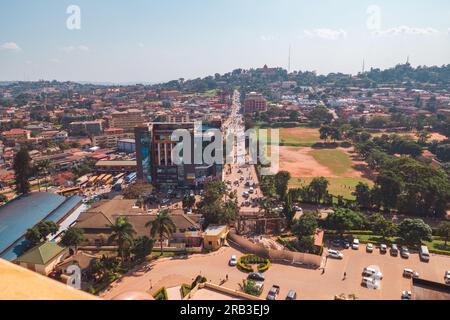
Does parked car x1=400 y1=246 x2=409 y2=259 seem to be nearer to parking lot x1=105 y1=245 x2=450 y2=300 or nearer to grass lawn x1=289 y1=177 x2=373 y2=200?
parking lot x1=105 y1=245 x2=450 y2=300

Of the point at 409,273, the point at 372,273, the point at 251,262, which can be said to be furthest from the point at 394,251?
the point at 251,262

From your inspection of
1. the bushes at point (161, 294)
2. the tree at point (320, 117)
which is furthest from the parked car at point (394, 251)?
the tree at point (320, 117)

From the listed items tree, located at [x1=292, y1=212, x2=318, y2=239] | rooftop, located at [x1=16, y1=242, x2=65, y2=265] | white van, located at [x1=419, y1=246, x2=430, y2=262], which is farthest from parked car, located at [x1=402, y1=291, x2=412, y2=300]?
rooftop, located at [x1=16, y1=242, x2=65, y2=265]

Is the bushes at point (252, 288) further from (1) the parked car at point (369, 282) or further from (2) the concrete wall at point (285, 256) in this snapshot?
(1) the parked car at point (369, 282)

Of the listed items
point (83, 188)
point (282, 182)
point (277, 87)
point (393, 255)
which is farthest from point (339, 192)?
point (277, 87)

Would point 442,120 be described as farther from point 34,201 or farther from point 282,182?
point 34,201
